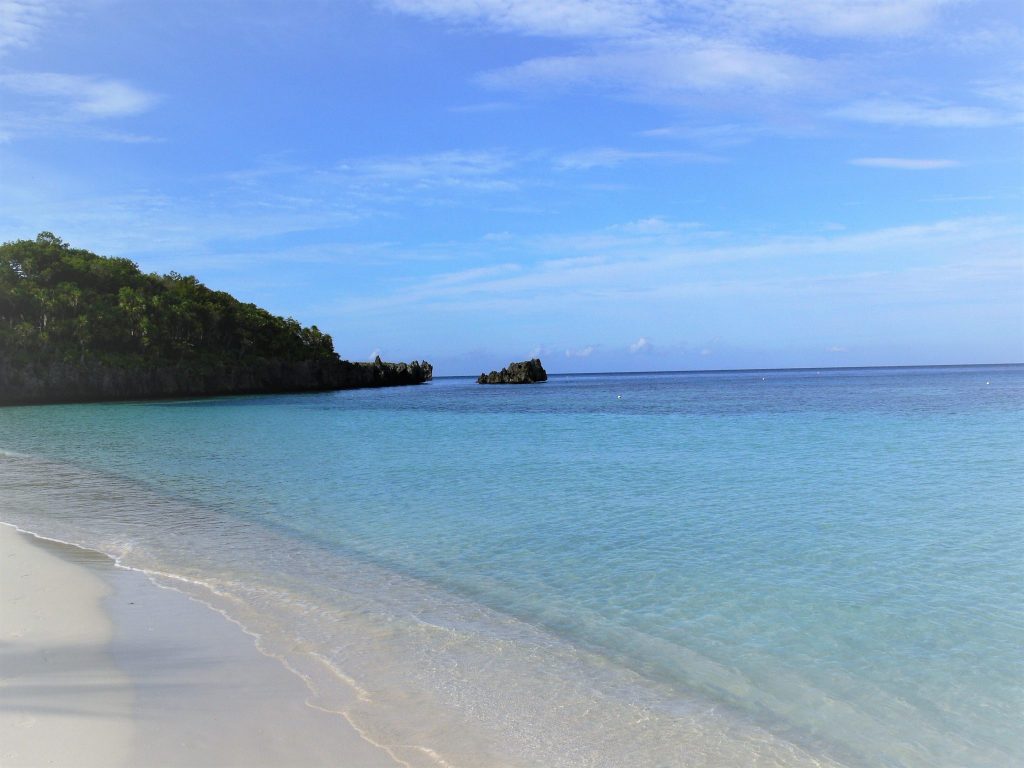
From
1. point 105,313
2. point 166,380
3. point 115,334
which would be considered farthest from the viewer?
point 166,380

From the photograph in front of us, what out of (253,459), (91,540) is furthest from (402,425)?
(91,540)

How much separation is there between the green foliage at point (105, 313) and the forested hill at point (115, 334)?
0.12 m

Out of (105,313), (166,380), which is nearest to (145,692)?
(105,313)

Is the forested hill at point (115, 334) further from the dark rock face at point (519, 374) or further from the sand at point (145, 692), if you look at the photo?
the sand at point (145, 692)

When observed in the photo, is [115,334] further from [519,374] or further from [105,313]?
[519,374]

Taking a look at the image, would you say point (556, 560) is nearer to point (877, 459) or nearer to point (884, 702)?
point (884, 702)

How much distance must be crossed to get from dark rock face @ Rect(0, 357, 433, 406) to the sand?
7454 cm

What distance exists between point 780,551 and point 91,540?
33.8ft

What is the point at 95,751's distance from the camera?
12.8 feet

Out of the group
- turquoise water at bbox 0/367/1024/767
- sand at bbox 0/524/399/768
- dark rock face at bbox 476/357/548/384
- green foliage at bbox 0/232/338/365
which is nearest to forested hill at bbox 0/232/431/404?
green foliage at bbox 0/232/338/365

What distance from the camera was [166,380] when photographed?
84.4 m

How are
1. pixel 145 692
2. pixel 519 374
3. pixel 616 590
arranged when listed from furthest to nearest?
pixel 519 374 → pixel 616 590 → pixel 145 692

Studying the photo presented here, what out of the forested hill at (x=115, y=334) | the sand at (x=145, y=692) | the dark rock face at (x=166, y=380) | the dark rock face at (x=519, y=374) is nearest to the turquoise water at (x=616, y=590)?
Result: the sand at (x=145, y=692)

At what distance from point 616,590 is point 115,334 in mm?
86377
